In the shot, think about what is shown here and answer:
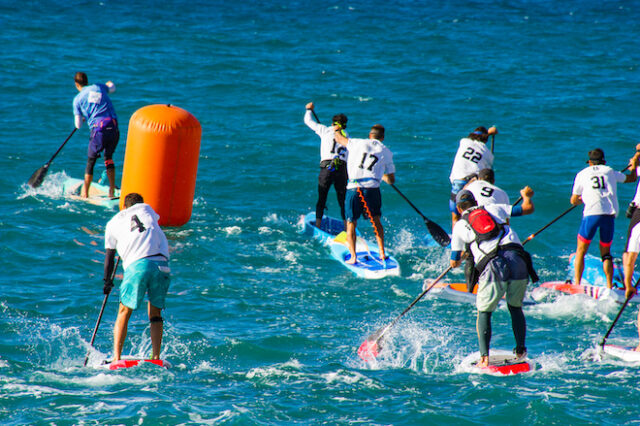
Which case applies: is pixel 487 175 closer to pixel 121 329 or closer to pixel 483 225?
pixel 483 225

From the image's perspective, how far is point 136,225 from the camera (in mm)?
8031

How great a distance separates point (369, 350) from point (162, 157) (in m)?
4.83

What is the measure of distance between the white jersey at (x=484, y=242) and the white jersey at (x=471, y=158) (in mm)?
3338

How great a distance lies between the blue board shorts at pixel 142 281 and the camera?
7945 mm

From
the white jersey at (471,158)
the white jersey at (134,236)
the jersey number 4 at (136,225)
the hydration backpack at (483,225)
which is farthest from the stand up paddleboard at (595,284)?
the jersey number 4 at (136,225)

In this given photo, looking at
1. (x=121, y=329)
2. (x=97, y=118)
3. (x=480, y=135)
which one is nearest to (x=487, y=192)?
(x=480, y=135)

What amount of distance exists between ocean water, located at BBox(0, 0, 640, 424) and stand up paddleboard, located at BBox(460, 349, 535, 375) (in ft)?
0.29

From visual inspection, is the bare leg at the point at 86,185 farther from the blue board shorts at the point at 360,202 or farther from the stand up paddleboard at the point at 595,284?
the stand up paddleboard at the point at 595,284

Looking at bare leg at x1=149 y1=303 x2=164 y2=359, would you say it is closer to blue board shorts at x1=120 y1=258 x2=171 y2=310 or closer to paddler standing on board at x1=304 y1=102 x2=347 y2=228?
blue board shorts at x1=120 y1=258 x2=171 y2=310

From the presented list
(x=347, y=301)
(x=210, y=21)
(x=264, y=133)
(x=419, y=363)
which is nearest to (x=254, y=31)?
(x=210, y=21)

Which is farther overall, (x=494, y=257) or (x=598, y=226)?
(x=598, y=226)

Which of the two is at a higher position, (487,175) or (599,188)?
(487,175)

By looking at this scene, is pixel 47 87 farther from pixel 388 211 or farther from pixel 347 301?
pixel 347 301

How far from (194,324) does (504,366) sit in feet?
11.5
